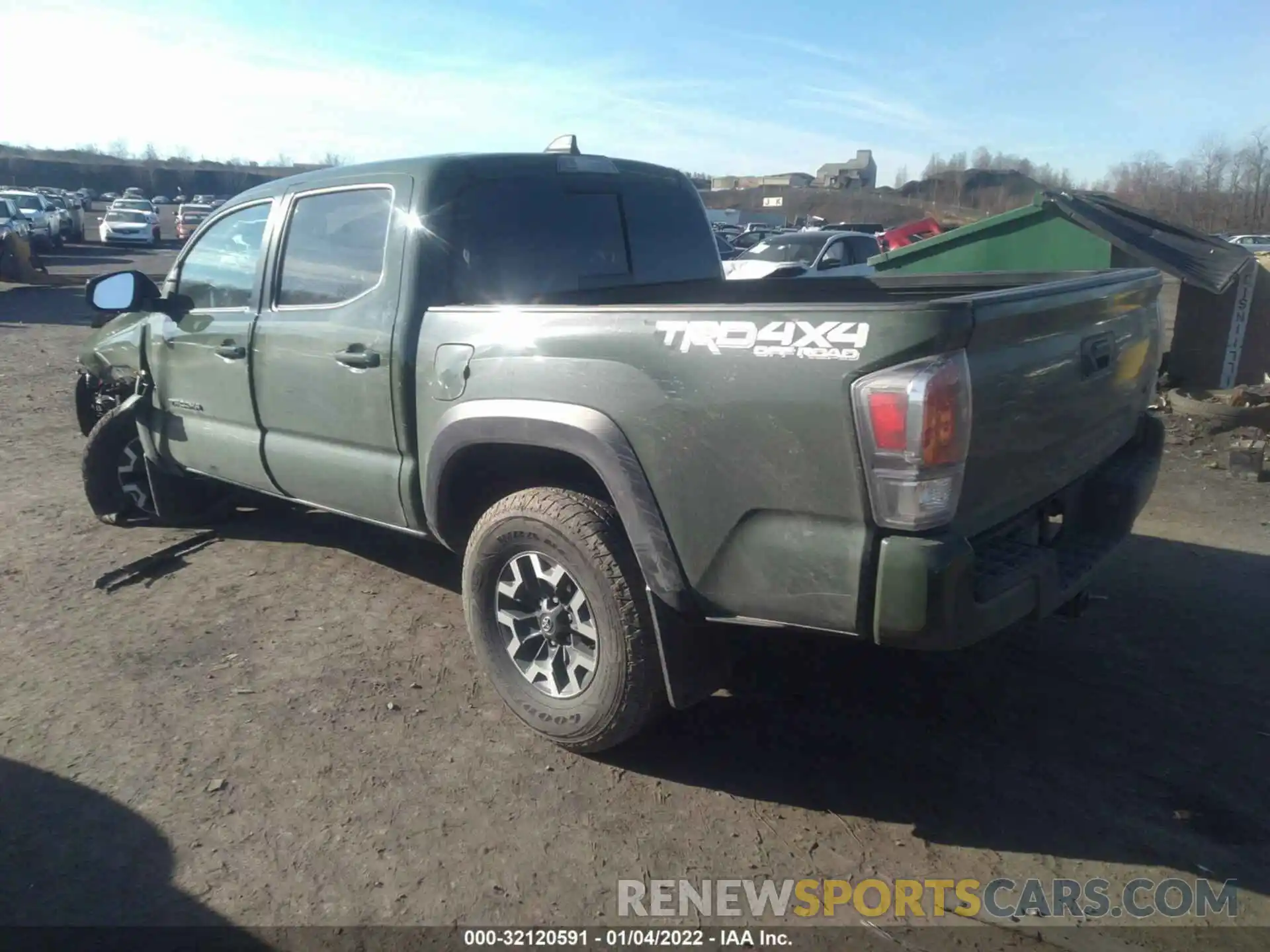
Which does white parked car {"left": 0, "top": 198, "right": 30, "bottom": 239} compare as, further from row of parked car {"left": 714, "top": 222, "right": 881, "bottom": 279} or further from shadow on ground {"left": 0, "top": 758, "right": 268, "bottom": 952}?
shadow on ground {"left": 0, "top": 758, "right": 268, "bottom": 952}

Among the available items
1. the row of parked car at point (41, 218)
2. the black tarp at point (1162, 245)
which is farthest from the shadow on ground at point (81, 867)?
the row of parked car at point (41, 218)

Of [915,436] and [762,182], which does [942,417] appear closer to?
[915,436]

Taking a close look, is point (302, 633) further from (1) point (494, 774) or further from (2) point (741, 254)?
(2) point (741, 254)

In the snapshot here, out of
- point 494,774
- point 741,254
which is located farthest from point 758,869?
point 741,254

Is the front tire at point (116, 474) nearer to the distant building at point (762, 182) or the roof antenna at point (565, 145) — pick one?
the roof antenna at point (565, 145)

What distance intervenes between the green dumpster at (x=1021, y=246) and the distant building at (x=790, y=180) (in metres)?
52.9

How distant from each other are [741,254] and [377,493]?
1346cm

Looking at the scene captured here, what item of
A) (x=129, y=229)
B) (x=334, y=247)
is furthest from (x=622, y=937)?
(x=129, y=229)

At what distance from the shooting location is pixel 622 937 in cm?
265

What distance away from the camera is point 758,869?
113 inches

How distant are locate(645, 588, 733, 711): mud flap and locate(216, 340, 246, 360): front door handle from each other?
2671 mm

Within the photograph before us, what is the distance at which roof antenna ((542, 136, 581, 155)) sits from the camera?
4656 millimetres

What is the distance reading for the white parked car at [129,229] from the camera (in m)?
35.0

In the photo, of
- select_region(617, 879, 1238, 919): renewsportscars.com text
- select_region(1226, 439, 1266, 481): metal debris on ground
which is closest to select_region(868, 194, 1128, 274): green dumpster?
select_region(1226, 439, 1266, 481): metal debris on ground
